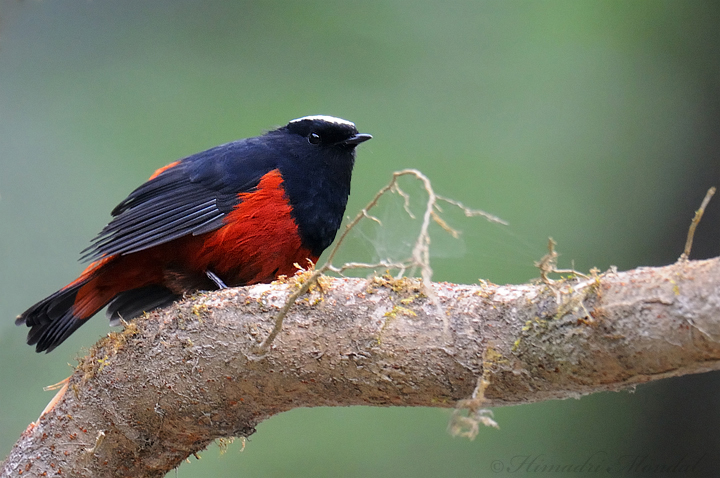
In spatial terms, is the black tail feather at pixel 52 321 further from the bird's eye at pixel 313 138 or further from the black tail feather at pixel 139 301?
the bird's eye at pixel 313 138

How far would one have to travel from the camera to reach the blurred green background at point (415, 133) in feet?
16.5

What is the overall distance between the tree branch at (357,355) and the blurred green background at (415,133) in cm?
242

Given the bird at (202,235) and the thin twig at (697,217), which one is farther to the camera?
the bird at (202,235)

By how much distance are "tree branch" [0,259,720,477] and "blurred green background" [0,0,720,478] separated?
2.42 meters

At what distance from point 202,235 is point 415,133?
10.7 feet

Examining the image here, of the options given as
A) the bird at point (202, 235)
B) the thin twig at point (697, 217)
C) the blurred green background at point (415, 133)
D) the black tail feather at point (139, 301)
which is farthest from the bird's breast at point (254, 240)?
the thin twig at point (697, 217)

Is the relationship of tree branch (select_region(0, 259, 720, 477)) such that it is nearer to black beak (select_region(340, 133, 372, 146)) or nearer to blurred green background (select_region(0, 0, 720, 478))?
black beak (select_region(340, 133, 372, 146))

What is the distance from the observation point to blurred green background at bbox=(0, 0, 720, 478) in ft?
16.5

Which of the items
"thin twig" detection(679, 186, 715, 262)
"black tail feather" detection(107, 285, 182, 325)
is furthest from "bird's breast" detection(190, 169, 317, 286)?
"thin twig" detection(679, 186, 715, 262)

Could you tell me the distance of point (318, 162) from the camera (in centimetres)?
347

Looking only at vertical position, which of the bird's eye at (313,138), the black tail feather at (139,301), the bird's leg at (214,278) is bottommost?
the black tail feather at (139,301)

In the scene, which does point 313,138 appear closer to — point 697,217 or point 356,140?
point 356,140

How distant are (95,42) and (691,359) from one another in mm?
6262

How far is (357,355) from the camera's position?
206 centimetres
